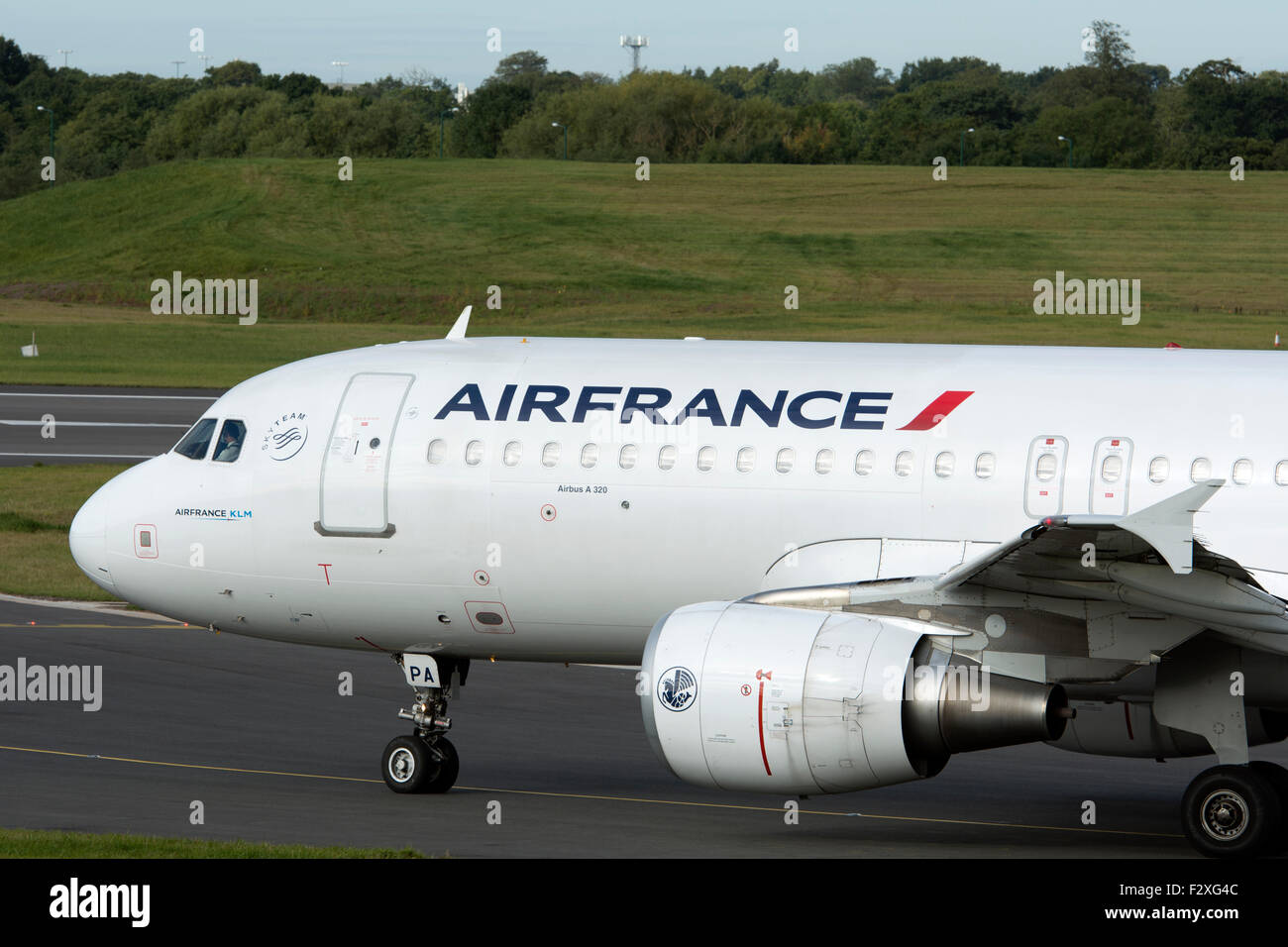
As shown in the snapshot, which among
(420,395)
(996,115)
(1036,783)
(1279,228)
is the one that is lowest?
(1036,783)

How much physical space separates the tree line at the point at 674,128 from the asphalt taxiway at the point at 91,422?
72.3 meters

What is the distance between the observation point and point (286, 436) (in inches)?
712

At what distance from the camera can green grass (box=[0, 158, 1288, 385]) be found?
79.8 m

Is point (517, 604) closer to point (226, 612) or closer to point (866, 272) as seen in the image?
point (226, 612)

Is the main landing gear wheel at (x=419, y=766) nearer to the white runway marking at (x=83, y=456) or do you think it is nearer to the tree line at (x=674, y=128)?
the white runway marking at (x=83, y=456)

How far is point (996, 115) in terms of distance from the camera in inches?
5443

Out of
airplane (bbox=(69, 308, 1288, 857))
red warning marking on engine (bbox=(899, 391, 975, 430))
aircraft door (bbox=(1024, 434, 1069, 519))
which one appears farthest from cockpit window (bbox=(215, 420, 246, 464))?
aircraft door (bbox=(1024, 434, 1069, 519))

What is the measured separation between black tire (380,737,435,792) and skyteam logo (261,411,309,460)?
3.30m

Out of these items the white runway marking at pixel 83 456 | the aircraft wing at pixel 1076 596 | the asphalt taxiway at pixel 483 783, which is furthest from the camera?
the white runway marking at pixel 83 456

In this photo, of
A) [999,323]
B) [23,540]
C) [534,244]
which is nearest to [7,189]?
[534,244]

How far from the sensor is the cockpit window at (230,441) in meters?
18.4

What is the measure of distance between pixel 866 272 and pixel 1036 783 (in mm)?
76466

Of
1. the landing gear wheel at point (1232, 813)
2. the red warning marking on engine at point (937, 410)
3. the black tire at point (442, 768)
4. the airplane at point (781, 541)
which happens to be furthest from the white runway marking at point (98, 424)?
the landing gear wheel at point (1232, 813)

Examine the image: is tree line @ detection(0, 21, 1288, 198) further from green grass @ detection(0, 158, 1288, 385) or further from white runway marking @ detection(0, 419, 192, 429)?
white runway marking @ detection(0, 419, 192, 429)
